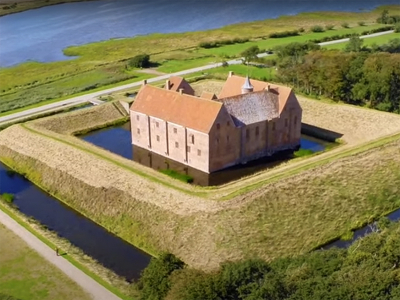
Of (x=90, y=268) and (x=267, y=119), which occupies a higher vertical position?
(x=267, y=119)

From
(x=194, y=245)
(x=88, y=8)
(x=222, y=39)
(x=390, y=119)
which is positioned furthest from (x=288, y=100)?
(x=88, y=8)

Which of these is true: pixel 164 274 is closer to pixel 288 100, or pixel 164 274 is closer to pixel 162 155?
pixel 162 155

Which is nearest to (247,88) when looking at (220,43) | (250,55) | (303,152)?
(303,152)

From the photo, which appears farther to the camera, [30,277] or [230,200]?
[230,200]

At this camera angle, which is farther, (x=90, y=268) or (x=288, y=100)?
(x=288, y=100)

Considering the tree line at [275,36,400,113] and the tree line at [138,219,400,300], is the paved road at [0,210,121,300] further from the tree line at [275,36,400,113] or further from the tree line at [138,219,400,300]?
the tree line at [275,36,400,113]

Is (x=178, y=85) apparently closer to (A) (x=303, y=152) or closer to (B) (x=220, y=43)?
(A) (x=303, y=152)
